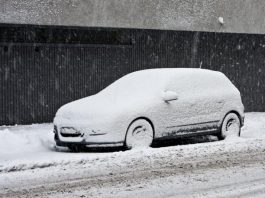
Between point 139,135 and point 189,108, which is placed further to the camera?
point 189,108

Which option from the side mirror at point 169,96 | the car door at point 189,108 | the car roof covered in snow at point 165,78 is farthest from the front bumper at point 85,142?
the car roof covered in snow at point 165,78

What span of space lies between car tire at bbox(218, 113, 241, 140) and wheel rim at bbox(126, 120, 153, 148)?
2202mm

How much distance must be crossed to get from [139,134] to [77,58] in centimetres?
711

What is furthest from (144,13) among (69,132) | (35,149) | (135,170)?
(135,170)

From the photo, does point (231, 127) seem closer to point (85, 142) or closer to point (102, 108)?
point (102, 108)

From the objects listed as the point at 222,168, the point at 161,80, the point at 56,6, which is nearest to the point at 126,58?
the point at 56,6

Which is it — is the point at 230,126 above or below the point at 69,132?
below

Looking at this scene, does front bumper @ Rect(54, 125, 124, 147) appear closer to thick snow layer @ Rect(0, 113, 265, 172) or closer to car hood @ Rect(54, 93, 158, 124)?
thick snow layer @ Rect(0, 113, 265, 172)

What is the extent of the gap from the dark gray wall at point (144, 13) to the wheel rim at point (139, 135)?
6067 mm

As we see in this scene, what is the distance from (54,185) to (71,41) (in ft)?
33.3

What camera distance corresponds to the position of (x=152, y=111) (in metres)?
12.5

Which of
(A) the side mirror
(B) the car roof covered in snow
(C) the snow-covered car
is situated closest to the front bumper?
(C) the snow-covered car

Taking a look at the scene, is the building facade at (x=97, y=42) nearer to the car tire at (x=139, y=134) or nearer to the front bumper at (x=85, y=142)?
the front bumper at (x=85, y=142)

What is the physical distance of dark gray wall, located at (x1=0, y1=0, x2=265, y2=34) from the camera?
1692 centimetres
